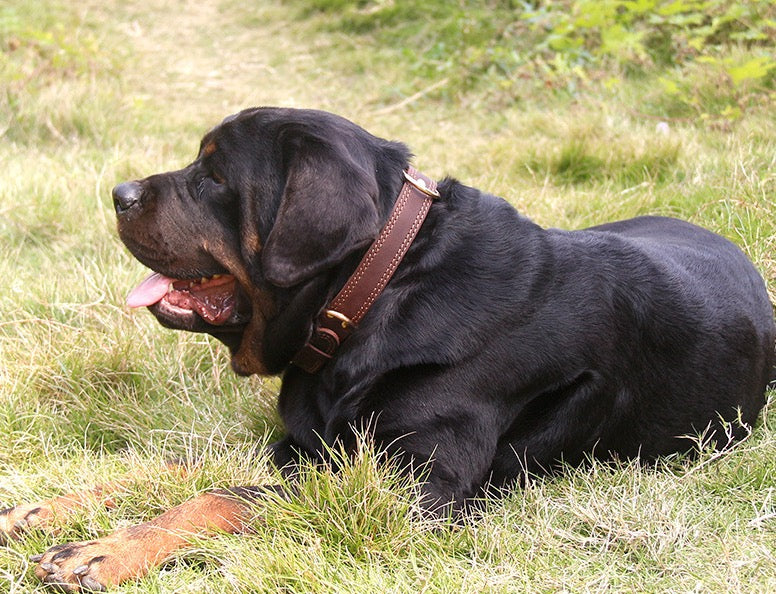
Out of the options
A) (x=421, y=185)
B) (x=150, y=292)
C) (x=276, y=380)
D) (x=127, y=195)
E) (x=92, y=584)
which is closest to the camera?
(x=92, y=584)

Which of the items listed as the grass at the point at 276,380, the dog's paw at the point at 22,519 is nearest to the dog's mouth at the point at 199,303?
the grass at the point at 276,380

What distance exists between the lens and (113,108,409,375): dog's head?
8.34ft

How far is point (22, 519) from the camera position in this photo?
8.20 feet

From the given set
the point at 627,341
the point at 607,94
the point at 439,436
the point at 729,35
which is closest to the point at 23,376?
the point at 439,436

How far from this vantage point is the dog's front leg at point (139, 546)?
2.23m

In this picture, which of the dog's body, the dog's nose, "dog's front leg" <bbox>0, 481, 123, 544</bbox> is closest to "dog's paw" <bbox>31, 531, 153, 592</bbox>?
"dog's front leg" <bbox>0, 481, 123, 544</bbox>

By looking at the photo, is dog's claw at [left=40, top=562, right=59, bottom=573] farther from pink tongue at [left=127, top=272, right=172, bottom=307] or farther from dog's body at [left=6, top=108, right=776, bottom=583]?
pink tongue at [left=127, top=272, right=172, bottom=307]

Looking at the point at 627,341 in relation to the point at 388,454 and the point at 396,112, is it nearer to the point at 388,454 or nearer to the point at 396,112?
the point at 388,454

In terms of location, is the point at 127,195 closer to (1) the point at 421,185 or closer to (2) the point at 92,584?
(1) the point at 421,185

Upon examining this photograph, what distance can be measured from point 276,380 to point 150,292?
658 mm

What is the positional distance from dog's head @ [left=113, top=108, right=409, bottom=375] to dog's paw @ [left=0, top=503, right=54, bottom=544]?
0.70 m

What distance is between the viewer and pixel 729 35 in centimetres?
640

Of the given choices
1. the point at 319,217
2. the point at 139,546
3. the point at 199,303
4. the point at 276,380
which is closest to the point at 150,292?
the point at 199,303

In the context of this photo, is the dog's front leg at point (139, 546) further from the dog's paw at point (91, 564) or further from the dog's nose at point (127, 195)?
the dog's nose at point (127, 195)
